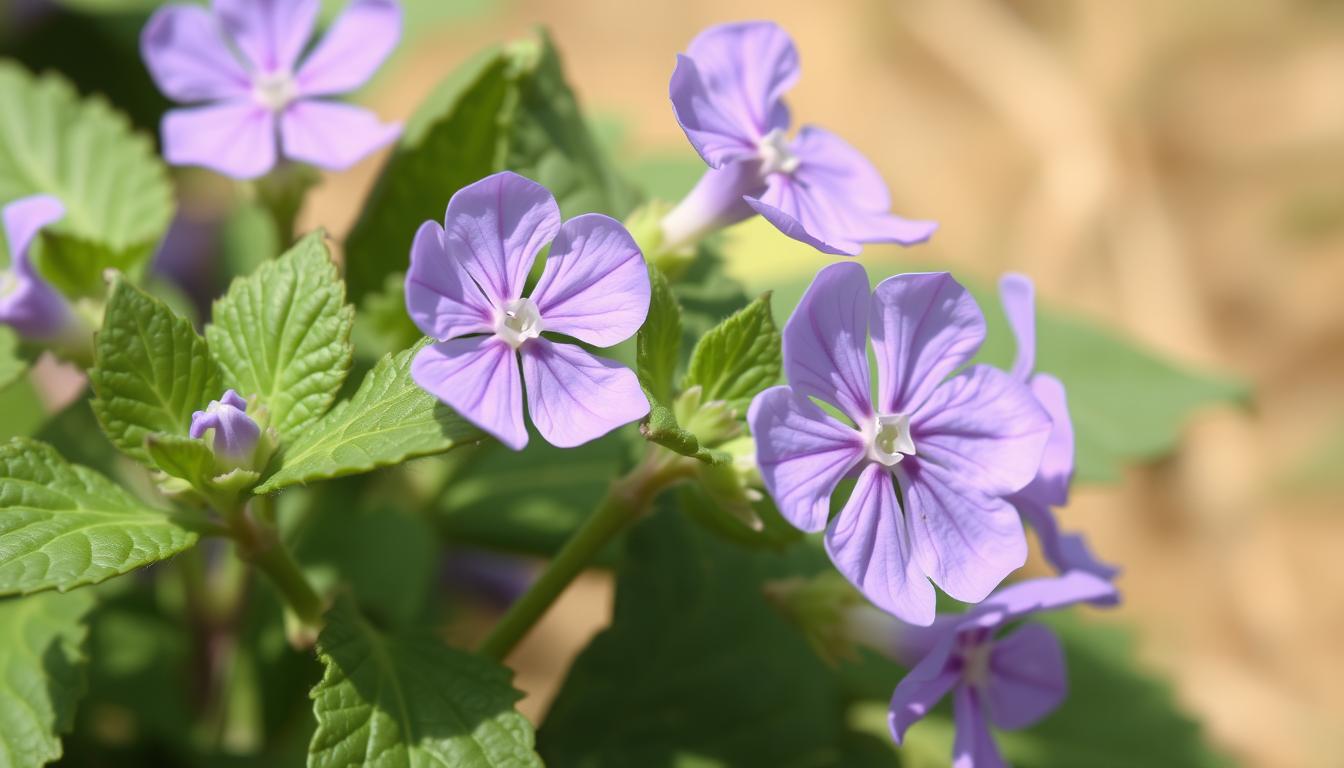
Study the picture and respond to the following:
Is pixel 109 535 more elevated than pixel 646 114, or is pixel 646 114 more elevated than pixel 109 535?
pixel 109 535

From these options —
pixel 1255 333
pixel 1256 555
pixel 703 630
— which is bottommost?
pixel 1256 555

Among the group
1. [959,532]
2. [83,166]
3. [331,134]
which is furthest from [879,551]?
[83,166]

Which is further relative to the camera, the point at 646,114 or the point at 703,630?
the point at 646,114

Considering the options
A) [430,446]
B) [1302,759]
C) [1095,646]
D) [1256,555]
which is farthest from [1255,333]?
[430,446]

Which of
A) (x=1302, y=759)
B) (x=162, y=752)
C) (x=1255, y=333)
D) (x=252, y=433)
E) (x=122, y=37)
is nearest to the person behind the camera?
(x=252, y=433)

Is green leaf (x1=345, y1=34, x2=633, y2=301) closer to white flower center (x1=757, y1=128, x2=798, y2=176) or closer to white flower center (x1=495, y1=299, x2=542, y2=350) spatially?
white flower center (x1=757, y1=128, x2=798, y2=176)

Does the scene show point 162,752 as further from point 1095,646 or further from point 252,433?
point 1095,646

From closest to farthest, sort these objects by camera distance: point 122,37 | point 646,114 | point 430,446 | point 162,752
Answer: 1. point 430,446
2. point 162,752
3. point 122,37
4. point 646,114

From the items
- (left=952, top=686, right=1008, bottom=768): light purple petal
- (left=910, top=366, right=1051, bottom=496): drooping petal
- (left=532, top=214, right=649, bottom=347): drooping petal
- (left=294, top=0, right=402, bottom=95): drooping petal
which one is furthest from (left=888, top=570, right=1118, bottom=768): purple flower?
(left=294, top=0, right=402, bottom=95): drooping petal
